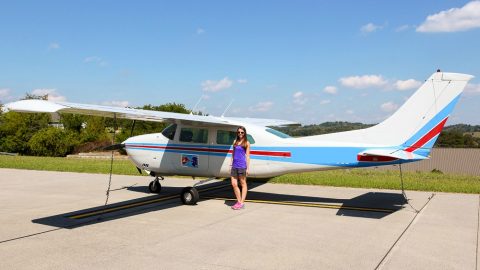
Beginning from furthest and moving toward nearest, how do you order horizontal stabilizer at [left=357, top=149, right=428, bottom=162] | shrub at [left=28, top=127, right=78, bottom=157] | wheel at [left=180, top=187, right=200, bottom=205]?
shrub at [left=28, top=127, right=78, bottom=157]
wheel at [left=180, top=187, right=200, bottom=205]
horizontal stabilizer at [left=357, top=149, right=428, bottom=162]

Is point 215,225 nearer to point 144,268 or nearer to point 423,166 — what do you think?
point 144,268

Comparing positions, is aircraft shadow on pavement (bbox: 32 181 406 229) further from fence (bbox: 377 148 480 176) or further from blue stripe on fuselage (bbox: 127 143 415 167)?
fence (bbox: 377 148 480 176)

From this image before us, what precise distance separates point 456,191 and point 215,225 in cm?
830

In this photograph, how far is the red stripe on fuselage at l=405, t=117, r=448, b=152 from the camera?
27.8 feet

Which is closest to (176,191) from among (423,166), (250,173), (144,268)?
(250,173)

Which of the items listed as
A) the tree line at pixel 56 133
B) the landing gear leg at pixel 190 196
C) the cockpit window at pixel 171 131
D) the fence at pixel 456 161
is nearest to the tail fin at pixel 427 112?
the landing gear leg at pixel 190 196

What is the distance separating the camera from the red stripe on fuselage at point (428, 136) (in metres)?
8.48

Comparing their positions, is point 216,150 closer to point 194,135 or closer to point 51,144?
point 194,135

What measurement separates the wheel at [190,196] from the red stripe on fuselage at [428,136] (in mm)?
5006

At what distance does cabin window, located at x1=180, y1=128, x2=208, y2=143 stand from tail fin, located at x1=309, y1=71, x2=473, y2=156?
3.77 meters

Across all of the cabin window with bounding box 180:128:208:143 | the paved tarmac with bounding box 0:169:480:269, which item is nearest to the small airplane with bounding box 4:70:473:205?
the cabin window with bounding box 180:128:208:143

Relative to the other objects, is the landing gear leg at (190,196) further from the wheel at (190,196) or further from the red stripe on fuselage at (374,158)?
the red stripe on fuselage at (374,158)

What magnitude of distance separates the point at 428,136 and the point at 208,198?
5822 mm

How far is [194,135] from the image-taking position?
1070cm
